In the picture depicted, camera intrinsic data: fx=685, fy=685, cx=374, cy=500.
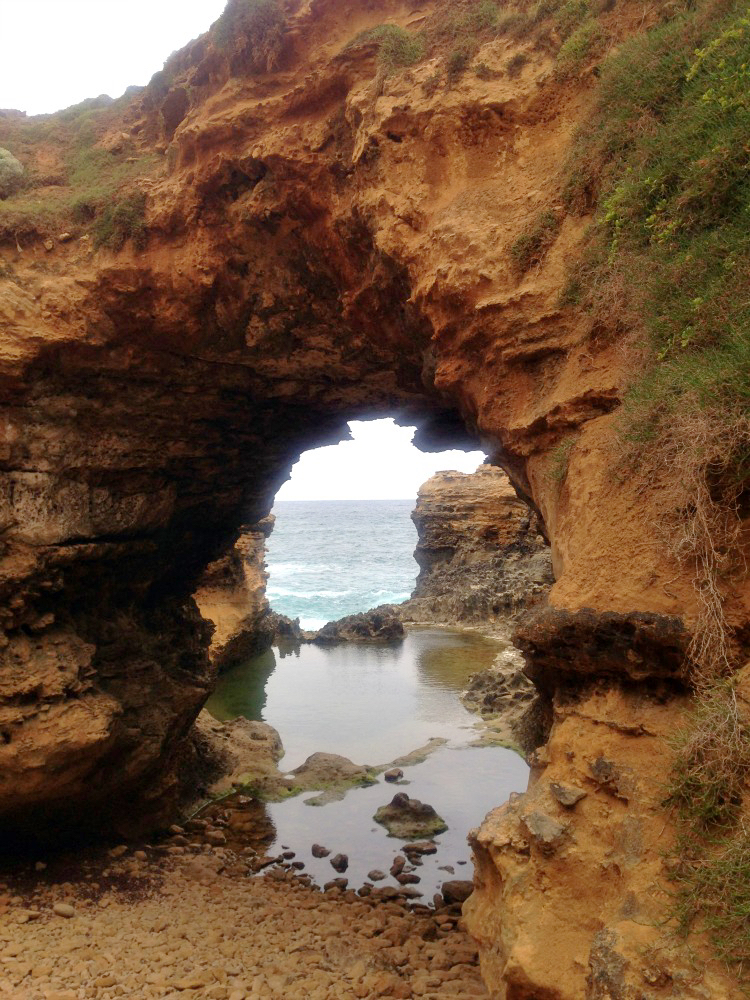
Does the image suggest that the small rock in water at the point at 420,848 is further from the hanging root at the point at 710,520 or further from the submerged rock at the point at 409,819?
the hanging root at the point at 710,520

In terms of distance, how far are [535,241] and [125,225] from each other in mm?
5002

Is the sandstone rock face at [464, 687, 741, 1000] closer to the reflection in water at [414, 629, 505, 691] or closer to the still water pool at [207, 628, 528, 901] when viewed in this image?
the still water pool at [207, 628, 528, 901]

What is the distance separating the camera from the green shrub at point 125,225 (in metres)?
8.15

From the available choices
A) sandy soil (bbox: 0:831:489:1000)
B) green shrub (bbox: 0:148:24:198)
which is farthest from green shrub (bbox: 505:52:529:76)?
sandy soil (bbox: 0:831:489:1000)

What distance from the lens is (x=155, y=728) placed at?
925cm

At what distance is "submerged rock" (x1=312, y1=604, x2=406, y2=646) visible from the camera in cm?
2553

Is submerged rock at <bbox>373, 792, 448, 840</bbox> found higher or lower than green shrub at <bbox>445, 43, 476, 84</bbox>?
lower

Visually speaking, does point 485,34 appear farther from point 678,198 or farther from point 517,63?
point 678,198

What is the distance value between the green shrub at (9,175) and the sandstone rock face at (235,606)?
39.2 ft

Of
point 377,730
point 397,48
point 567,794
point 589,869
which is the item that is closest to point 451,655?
point 377,730

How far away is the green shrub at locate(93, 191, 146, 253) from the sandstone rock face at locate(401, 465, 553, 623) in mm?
22127

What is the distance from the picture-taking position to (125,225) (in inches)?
323

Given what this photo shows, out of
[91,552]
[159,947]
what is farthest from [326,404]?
[159,947]

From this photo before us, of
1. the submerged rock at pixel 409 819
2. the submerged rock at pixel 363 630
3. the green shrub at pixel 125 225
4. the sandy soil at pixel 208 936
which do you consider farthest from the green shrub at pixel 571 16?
the submerged rock at pixel 363 630
